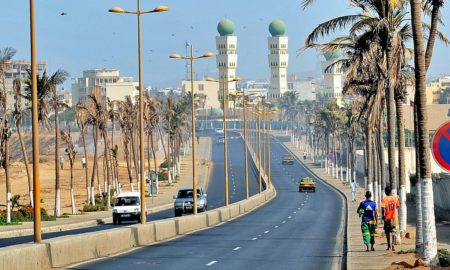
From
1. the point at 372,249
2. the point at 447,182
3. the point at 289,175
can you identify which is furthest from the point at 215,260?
the point at 289,175

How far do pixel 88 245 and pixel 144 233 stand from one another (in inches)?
395

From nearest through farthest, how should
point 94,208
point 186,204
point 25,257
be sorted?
point 25,257
point 186,204
point 94,208

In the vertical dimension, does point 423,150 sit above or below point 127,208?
above

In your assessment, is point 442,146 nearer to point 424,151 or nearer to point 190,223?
point 424,151

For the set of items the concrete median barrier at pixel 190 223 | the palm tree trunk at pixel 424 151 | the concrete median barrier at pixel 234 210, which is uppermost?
the palm tree trunk at pixel 424 151

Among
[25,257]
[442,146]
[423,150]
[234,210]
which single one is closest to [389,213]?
[423,150]

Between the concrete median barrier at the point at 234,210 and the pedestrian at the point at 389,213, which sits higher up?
the pedestrian at the point at 389,213

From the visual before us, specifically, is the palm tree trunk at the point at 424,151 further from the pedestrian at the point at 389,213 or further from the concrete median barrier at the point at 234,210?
the concrete median barrier at the point at 234,210

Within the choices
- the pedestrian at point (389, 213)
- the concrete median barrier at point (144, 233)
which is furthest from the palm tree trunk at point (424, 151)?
the concrete median barrier at point (144, 233)

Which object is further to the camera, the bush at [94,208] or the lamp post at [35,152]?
the bush at [94,208]

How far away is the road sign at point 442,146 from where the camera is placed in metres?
17.0

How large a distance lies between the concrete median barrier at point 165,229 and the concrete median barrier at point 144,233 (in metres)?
0.99

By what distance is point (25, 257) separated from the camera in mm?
27781

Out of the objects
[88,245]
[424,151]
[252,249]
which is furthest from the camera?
A: [252,249]
